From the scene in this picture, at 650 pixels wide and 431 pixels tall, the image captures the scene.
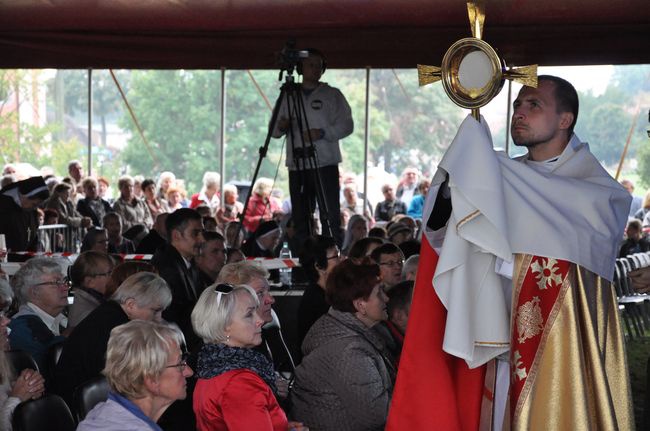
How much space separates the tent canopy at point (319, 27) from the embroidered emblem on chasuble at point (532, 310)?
380 centimetres

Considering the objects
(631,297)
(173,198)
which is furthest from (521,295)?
(173,198)

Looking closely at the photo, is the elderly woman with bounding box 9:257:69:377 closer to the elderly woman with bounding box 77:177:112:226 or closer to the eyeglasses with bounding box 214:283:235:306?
the eyeglasses with bounding box 214:283:235:306

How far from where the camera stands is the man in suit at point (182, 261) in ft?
20.7

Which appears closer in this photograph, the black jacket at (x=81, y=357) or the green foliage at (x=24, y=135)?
the black jacket at (x=81, y=357)

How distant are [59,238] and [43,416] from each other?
7402 mm

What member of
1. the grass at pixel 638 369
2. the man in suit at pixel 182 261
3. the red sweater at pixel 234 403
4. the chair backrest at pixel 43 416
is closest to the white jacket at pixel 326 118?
the man in suit at pixel 182 261

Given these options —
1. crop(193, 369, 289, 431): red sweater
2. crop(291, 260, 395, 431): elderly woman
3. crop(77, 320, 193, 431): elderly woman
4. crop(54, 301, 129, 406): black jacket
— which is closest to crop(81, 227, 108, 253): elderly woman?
crop(54, 301, 129, 406): black jacket

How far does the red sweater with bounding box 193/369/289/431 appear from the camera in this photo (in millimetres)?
Answer: 3895

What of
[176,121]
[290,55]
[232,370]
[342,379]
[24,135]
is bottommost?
[342,379]

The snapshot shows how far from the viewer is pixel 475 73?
11.4 feet

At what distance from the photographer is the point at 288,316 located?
7840 millimetres

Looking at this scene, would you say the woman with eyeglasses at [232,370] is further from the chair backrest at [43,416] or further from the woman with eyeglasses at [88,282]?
the woman with eyeglasses at [88,282]

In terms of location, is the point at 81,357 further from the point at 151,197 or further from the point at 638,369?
the point at 151,197

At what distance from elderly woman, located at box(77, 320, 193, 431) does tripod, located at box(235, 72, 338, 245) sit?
4418 millimetres
